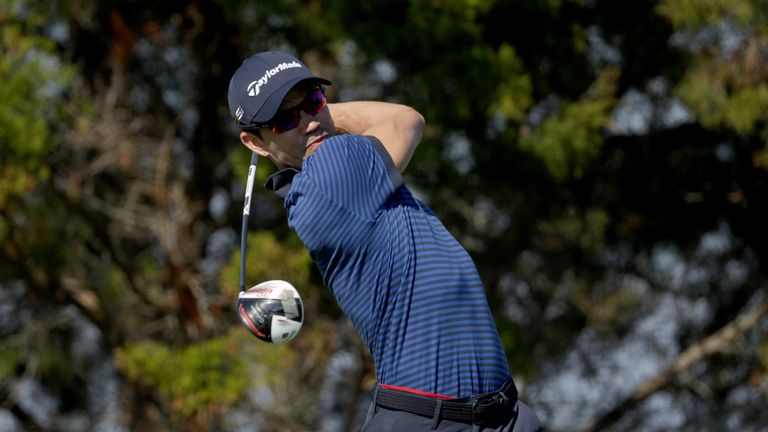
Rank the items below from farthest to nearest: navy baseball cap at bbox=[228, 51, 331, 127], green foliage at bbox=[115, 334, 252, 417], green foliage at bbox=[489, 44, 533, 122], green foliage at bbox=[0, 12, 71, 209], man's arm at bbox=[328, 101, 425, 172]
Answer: green foliage at bbox=[115, 334, 252, 417] → green foliage at bbox=[489, 44, 533, 122] → green foliage at bbox=[0, 12, 71, 209] → man's arm at bbox=[328, 101, 425, 172] → navy baseball cap at bbox=[228, 51, 331, 127]

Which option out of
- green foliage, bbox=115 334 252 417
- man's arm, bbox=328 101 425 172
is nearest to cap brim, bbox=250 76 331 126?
man's arm, bbox=328 101 425 172

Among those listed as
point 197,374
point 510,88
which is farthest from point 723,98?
point 197,374

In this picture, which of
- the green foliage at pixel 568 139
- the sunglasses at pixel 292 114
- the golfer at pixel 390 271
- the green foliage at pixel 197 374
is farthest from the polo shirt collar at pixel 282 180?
the green foliage at pixel 568 139

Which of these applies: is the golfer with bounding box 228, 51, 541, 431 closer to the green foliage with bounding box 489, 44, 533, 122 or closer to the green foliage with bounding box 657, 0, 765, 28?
the green foliage with bounding box 489, 44, 533, 122

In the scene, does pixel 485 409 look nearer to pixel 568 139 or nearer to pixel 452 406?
pixel 452 406

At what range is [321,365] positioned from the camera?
45.9 feet

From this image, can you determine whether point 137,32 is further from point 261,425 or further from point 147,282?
point 261,425

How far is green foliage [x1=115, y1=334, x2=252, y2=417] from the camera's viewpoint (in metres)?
12.0

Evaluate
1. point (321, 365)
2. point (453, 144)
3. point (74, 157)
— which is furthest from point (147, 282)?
point (453, 144)

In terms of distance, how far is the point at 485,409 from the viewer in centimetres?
376

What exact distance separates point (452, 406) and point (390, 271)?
42 cm

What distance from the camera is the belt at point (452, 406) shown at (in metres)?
3.73

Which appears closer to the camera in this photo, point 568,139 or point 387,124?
point 387,124

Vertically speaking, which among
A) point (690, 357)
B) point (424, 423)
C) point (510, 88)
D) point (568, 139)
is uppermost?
point (424, 423)
